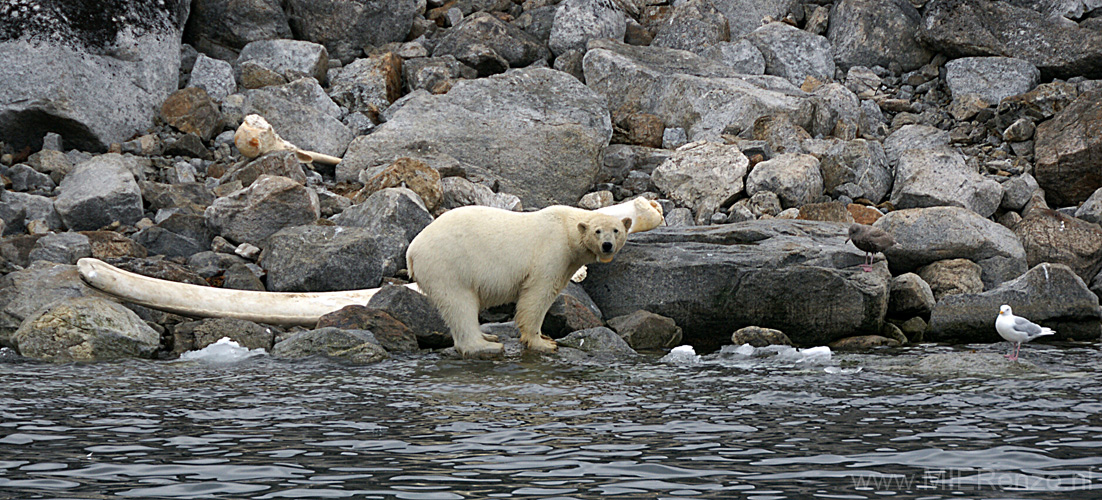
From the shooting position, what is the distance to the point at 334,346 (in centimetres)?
880

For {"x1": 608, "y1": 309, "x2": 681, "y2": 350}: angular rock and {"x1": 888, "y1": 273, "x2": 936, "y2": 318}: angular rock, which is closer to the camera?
{"x1": 608, "y1": 309, "x2": 681, "y2": 350}: angular rock

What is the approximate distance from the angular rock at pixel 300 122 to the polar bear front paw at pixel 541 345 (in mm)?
9194

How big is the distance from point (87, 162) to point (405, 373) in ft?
30.2

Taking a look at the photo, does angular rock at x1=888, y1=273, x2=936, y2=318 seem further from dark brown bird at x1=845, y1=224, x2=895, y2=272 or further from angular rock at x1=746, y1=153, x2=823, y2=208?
angular rock at x1=746, y1=153, x2=823, y2=208

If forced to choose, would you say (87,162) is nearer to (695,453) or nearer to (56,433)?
(56,433)

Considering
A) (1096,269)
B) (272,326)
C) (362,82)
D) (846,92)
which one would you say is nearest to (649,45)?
(846,92)

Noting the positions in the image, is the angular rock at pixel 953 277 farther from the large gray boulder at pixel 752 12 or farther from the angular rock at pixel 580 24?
the large gray boulder at pixel 752 12

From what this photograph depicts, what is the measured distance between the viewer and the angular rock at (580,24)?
21.8m

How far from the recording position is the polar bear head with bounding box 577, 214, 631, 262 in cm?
923

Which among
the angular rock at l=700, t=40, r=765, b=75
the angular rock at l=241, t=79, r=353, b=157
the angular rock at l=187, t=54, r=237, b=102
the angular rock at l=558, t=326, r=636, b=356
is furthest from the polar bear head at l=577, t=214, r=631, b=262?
the angular rock at l=700, t=40, r=765, b=75

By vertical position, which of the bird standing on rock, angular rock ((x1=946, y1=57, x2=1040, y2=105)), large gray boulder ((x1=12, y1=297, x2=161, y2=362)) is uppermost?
angular rock ((x1=946, y1=57, x2=1040, y2=105))

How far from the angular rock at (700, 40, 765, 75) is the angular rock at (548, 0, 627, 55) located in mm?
2443

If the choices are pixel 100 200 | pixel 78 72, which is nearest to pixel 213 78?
pixel 78 72

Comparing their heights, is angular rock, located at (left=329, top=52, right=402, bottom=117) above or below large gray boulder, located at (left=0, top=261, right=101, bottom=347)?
above
